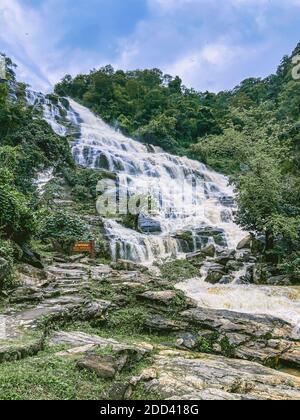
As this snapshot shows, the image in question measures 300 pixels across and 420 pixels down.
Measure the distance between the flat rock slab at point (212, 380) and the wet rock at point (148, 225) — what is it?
479 inches

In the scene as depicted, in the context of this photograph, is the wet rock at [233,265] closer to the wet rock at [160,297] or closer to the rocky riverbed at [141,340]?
the rocky riverbed at [141,340]

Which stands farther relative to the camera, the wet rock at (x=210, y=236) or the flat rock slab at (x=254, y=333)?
the wet rock at (x=210, y=236)

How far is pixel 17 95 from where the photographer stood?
3272 centimetres

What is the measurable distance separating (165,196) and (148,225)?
5.15 metres

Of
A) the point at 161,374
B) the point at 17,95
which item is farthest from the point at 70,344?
the point at 17,95

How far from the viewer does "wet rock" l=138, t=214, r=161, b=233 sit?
18.5 metres

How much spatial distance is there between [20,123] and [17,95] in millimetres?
11115

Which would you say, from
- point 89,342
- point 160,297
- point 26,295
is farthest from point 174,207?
point 89,342

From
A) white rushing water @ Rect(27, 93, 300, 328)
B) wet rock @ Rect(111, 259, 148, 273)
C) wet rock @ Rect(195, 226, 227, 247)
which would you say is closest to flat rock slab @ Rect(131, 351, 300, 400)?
white rushing water @ Rect(27, 93, 300, 328)

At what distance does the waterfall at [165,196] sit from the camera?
16.9 meters

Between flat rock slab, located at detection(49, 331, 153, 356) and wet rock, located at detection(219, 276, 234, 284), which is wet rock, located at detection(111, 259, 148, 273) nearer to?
wet rock, located at detection(219, 276, 234, 284)

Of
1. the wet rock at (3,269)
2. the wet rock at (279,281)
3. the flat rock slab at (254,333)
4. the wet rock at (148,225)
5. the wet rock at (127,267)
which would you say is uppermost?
the wet rock at (148,225)

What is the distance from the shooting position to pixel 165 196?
23609 millimetres

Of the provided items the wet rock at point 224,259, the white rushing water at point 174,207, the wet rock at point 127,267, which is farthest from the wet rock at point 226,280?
the wet rock at point 127,267
